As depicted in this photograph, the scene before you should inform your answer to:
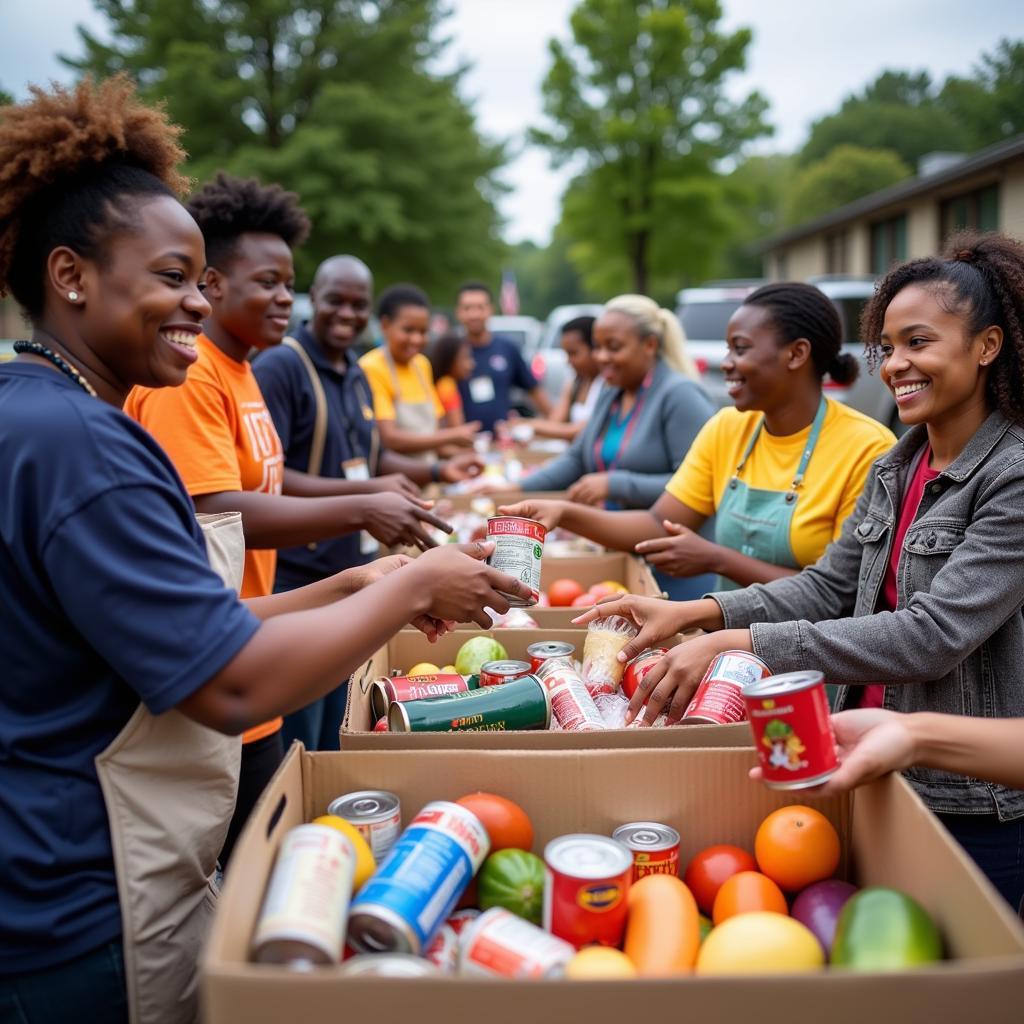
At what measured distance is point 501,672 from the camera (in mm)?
2340

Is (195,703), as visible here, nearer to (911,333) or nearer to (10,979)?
(10,979)

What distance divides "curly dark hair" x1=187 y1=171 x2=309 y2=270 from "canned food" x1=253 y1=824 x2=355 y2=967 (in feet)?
8.37

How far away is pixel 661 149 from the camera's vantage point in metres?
27.7

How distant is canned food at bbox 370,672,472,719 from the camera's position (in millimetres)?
2293

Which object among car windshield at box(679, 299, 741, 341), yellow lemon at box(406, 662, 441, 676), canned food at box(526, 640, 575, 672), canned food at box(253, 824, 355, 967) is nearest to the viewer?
canned food at box(253, 824, 355, 967)

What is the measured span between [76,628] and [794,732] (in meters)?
1.22

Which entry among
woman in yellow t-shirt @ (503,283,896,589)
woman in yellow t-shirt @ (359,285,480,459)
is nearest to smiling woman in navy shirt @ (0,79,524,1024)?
woman in yellow t-shirt @ (503,283,896,589)

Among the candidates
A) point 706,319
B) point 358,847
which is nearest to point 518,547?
point 358,847

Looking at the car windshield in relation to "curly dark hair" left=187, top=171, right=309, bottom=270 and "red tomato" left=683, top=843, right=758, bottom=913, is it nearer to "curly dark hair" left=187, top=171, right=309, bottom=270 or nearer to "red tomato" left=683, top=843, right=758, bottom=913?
"curly dark hair" left=187, top=171, right=309, bottom=270

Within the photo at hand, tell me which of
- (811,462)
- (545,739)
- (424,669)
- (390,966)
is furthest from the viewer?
(811,462)

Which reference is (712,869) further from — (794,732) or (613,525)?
(613,525)

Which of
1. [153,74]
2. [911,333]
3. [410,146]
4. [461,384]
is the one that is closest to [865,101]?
[410,146]

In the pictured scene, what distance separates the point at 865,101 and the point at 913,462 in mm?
69503

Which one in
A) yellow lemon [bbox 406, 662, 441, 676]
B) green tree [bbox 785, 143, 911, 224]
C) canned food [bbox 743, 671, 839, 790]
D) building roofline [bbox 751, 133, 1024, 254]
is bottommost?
yellow lemon [bbox 406, 662, 441, 676]
